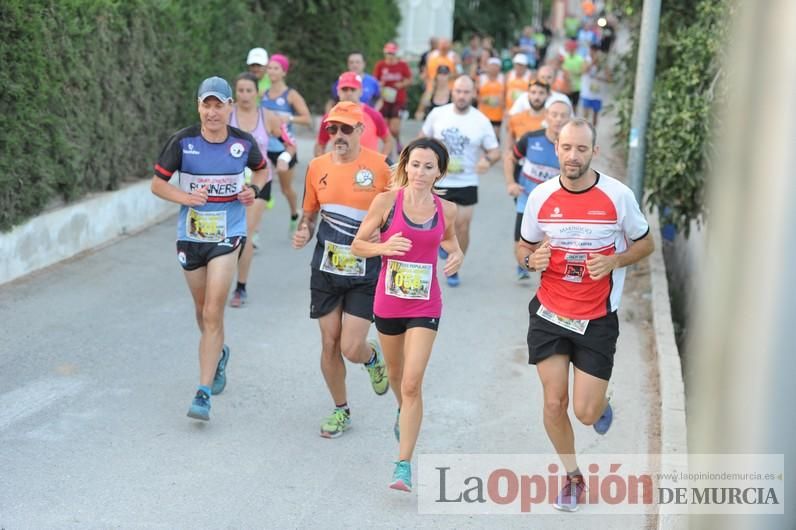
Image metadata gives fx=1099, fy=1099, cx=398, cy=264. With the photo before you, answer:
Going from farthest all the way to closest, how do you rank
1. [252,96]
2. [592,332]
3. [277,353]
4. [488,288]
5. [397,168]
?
[488,288], [252,96], [277,353], [397,168], [592,332]

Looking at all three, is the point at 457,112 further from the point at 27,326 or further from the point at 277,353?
the point at 27,326

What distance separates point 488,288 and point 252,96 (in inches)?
121

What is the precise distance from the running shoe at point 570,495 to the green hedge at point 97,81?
561 centimetres

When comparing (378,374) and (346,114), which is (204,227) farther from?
(378,374)

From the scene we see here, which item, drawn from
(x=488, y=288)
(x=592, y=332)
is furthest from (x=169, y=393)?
(x=488, y=288)

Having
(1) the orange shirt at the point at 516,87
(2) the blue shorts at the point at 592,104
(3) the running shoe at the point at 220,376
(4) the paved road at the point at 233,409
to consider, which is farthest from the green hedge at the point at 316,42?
(3) the running shoe at the point at 220,376

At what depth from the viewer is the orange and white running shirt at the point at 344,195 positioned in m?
6.18

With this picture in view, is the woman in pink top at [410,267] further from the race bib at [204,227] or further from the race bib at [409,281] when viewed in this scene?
the race bib at [204,227]

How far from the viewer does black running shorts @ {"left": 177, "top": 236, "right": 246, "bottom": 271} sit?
262 inches

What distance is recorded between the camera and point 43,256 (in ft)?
33.0

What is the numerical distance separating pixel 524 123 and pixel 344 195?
5557 millimetres

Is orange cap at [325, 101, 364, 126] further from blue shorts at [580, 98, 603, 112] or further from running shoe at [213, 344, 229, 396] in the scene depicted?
blue shorts at [580, 98, 603, 112]

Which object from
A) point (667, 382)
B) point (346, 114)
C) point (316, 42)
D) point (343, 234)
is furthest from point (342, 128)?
point (316, 42)

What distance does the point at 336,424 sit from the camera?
6449 mm
